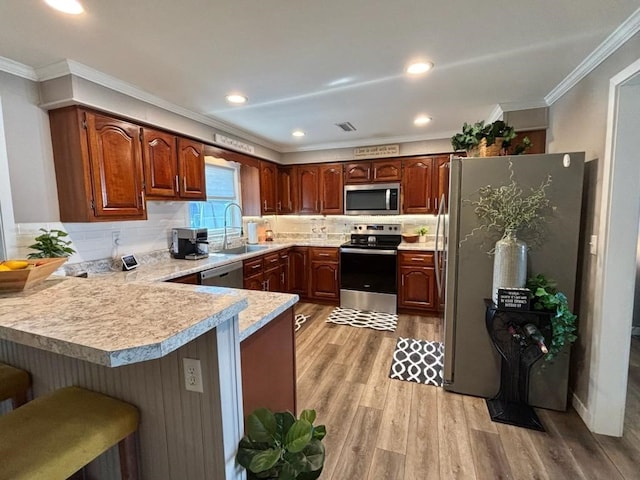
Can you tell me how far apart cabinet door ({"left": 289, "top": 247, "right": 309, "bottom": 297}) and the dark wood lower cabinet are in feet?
9.46

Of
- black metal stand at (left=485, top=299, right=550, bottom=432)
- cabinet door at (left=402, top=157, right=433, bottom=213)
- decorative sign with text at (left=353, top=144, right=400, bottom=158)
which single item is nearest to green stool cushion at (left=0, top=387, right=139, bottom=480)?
black metal stand at (left=485, top=299, right=550, bottom=432)

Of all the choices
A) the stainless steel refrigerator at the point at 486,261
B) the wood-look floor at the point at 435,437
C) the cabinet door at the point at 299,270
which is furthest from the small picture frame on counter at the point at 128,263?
the stainless steel refrigerator at the point at 486,261

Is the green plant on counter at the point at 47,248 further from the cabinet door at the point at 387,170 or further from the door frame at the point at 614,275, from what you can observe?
the cabinet door at the point at 387,170

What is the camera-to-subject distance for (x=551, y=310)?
192 cm

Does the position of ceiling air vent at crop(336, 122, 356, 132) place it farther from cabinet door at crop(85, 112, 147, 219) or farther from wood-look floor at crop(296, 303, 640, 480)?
wood-look floor at crop(296, 303, 640, 480)

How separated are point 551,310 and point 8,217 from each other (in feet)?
11.8

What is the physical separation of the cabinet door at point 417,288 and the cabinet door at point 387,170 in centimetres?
128

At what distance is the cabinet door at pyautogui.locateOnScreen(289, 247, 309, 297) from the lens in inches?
177

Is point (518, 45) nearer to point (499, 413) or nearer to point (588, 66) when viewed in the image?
point (588, 66)

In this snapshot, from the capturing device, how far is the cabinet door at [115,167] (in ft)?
7.18

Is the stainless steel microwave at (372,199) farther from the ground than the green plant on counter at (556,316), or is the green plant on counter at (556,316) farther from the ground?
the stainless steel microwave at (372,199)

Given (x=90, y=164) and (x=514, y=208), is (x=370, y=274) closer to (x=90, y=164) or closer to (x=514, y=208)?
(x=514, y=208)

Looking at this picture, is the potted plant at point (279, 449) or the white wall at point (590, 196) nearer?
the potted plant at point (279, 449)

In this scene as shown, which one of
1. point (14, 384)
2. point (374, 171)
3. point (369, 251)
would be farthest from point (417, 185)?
point (14, 384)
